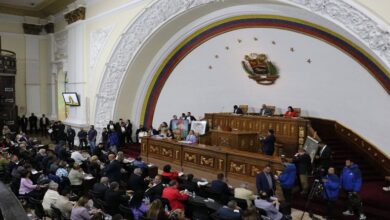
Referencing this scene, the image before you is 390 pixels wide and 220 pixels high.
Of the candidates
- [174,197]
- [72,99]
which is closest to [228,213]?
[174,197]

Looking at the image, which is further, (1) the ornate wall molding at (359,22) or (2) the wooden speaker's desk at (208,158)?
(2) the wooden speaker's desk at (208,158)

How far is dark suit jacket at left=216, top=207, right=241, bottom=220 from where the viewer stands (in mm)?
5492

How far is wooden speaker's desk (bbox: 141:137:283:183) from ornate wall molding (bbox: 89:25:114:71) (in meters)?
5.51

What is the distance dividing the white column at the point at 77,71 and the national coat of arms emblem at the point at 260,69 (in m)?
8.09

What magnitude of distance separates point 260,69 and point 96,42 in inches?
305

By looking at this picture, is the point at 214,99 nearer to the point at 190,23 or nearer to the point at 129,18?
the point at 190,23

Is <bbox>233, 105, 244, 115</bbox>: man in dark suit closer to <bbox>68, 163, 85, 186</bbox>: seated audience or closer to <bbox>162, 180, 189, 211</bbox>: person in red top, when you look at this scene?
<bbox>68, 163, 85, 186</bbox>: seated audience

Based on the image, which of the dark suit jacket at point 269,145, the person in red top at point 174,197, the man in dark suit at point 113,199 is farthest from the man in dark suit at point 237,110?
the man in dark suit at point 113,199

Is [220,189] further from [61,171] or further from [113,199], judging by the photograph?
[61,171]

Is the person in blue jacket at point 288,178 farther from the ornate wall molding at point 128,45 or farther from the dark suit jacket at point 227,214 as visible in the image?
the ornate wall molding at point 128,45

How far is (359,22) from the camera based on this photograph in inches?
309

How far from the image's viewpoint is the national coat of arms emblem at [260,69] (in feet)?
41.6

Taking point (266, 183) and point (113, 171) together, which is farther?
point (113, 171)

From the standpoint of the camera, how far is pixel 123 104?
626 inches
